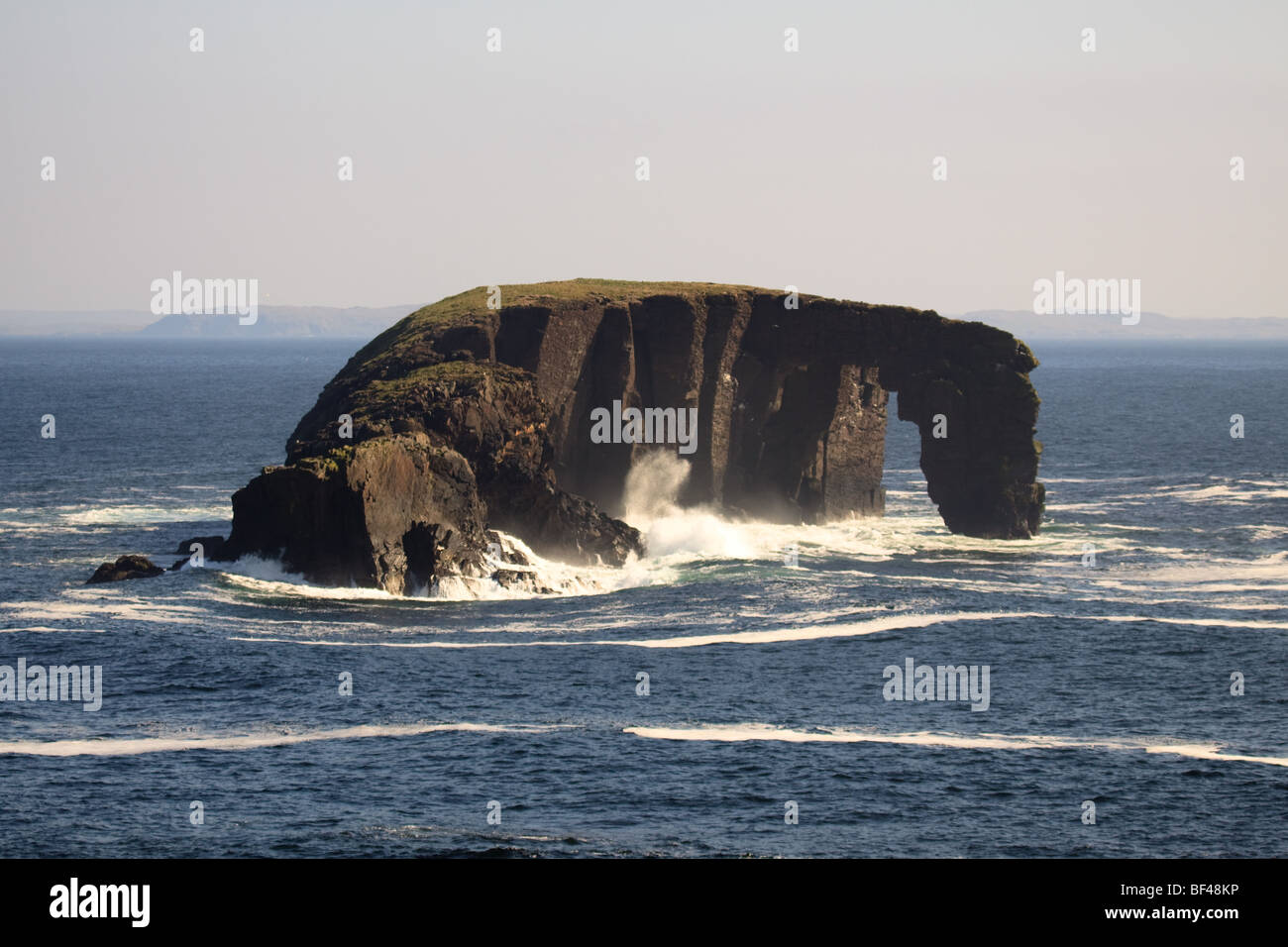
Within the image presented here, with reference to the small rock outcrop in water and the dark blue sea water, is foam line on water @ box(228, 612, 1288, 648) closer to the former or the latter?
the dark blue sea water

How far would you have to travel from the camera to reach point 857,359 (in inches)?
3971

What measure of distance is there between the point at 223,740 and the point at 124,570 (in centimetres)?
2950

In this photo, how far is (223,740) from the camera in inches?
1871

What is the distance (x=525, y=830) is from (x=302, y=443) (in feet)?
151

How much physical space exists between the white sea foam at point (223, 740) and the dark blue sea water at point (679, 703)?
0.46 feet

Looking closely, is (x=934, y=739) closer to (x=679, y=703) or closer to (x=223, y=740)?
(x=679, y=703)

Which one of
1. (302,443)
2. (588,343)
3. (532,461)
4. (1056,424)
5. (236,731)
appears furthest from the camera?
(1056,424)

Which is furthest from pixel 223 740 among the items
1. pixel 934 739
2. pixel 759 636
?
pixel 759 636

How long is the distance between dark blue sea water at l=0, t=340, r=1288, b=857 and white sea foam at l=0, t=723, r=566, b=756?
0.46 ft

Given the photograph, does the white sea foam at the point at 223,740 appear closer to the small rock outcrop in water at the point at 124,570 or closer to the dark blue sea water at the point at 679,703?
the dark blue sea water at the point at 679,703

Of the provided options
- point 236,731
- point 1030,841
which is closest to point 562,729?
point 236,731

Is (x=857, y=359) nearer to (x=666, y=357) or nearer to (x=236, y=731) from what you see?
(x=666, y=357)

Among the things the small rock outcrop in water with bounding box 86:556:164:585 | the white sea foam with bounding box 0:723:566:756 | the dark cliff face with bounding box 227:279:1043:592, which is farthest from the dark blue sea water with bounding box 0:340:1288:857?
the dark cliff face with bounding box 227:279:1043:592
